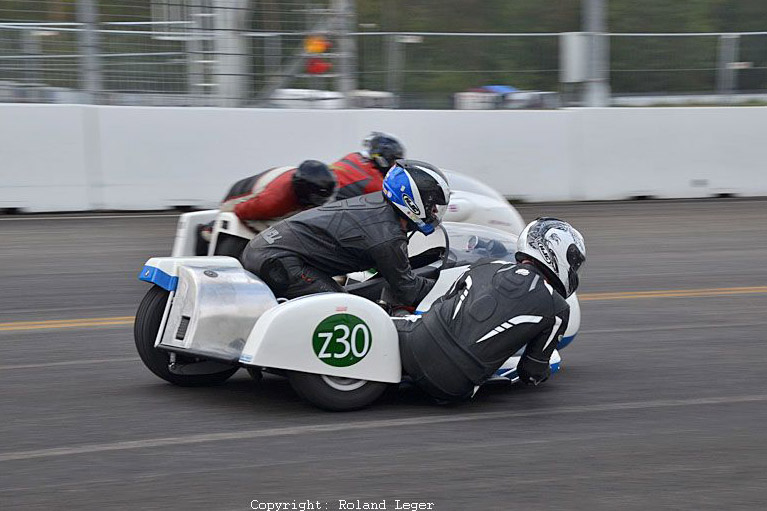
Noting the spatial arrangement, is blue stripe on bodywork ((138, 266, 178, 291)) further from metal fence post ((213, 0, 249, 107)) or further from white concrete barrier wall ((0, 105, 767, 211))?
metal fence post ((213, 0, 249, 107))

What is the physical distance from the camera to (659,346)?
7773 millimetres

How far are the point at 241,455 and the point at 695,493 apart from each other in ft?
6.81

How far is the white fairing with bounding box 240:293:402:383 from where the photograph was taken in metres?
5.56

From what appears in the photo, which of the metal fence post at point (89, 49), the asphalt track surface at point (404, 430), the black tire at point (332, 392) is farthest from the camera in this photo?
the metal fence post at point (89, 49)

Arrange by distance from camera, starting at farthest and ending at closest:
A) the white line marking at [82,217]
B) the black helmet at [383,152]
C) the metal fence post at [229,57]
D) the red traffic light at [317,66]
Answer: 1. the red traffic light at [317,66]
2. the metal fence post at [229,57]
3. the white line marking at [82,217]
4. the black helmet at [383,152]

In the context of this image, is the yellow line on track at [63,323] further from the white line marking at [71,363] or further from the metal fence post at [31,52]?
the metal fence post at [31,52]

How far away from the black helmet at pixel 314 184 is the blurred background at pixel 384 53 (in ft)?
21.6

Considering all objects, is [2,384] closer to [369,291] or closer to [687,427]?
[369,291]

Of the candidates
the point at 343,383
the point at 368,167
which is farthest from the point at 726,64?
the point at 343,383

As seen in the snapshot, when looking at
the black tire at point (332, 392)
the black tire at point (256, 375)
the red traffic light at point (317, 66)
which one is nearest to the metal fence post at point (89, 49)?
the red traffic light at point (317, 66)

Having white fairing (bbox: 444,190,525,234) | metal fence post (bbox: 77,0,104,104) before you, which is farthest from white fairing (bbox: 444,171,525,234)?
metal fence post (bbox: 77,0,104,104)

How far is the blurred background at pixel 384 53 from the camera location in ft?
A: 44.4

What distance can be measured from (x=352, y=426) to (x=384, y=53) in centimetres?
978

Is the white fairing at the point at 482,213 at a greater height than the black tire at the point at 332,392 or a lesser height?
greater
